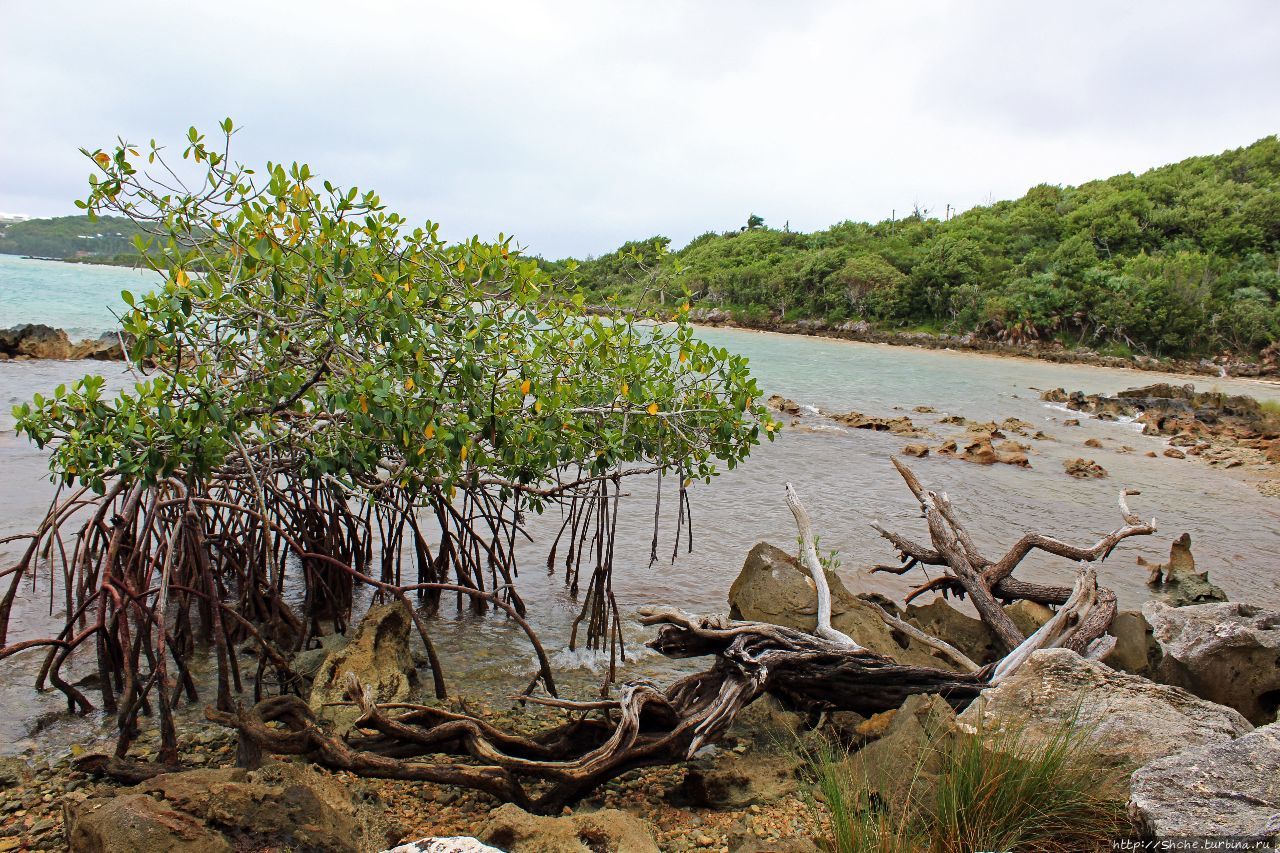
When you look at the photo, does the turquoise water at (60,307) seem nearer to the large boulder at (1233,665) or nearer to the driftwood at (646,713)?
the driftwood at (646,713)

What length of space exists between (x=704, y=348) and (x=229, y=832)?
3.86 m

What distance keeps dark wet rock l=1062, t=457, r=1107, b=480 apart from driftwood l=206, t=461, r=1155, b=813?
11.1 meters

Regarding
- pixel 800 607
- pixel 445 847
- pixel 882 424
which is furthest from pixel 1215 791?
pixel 882 424

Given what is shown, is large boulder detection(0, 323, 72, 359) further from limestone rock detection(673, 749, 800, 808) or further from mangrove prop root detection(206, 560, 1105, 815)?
limestone rock detection(673, 749, 800, 808)

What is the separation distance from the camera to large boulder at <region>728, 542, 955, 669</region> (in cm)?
512

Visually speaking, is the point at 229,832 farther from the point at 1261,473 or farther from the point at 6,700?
the point at 1261,473

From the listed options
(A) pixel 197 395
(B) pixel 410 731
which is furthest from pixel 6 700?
(B) pixel 410 731

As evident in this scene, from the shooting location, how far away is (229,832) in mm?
2832

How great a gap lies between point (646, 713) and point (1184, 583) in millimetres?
5840

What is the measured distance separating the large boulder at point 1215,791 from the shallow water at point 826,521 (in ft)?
10.9

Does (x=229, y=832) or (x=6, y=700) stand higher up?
(x=229, y=832)

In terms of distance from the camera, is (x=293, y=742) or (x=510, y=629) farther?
(x=510, y=629)

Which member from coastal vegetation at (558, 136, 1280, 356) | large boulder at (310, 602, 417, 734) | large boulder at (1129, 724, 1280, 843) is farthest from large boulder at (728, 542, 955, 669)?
coastal vegetation at (558, 136, 1280, 356)

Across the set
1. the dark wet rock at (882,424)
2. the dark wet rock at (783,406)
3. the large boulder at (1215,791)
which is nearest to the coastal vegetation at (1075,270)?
the dark wet rock at (783,406)
